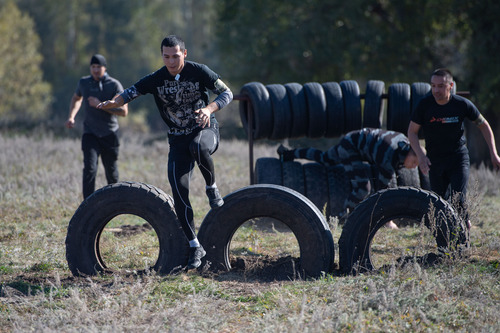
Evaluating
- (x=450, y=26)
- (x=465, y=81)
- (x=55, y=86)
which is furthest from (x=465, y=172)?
(x=55, y=86)

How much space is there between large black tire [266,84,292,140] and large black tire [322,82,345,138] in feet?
2.34

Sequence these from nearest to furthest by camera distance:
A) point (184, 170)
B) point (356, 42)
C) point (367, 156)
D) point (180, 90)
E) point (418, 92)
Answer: point (180, 90) < point (184, 170) < point (367, 156) < point (418, 92) < point (356, 42)

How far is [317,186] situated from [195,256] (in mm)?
3606

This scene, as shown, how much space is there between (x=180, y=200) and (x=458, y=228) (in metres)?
2.98

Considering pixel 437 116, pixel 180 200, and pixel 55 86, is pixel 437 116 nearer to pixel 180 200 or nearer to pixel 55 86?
pixel 180 200

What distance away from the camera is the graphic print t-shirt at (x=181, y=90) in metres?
5.85

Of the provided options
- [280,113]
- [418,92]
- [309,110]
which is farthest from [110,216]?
[418,92]

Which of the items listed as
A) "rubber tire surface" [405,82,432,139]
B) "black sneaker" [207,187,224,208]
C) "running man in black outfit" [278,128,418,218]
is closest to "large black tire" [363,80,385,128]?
"rubber tire surface" [405,82,432,139]

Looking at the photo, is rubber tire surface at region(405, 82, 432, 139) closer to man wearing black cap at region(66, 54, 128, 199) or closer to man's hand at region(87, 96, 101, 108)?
man wearing black cap at region(66, 54, 128, 199)

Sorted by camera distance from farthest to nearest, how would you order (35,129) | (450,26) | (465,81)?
(35,129) < (450,26) < (465,81)

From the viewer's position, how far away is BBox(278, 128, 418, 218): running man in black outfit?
8.45m

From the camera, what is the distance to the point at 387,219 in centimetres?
604

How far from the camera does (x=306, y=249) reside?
5945 mm

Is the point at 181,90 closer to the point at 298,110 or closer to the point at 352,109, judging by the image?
the point at 298,110
